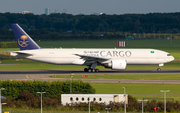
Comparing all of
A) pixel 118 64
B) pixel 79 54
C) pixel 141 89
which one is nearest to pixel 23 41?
pixel 79 54

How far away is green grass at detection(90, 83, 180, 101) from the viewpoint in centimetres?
4119

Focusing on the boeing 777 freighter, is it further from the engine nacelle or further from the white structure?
the white structure

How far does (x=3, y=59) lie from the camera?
326ft

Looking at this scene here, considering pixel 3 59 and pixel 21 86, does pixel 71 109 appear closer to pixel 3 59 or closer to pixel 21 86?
pixel 21 86

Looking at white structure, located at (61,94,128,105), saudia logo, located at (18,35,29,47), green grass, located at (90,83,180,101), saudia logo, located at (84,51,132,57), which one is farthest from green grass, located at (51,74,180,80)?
white structure, located at (61,94,128,105)

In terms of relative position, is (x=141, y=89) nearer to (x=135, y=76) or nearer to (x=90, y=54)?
(x=135, y=76)

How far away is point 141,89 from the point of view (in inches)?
1786

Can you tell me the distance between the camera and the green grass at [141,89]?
41188 mm

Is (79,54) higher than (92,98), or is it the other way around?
(79,54)

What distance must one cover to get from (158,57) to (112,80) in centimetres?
1594

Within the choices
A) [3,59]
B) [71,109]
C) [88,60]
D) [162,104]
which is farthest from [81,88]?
[3,59]

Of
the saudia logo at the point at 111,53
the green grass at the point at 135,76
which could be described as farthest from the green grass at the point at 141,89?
the saudia logo at the point at 111,53

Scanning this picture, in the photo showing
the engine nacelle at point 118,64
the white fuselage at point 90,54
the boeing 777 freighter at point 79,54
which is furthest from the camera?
the white fuselage at point 90,54

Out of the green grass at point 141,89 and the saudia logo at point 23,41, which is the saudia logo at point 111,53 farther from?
the green grass at point 141,89
